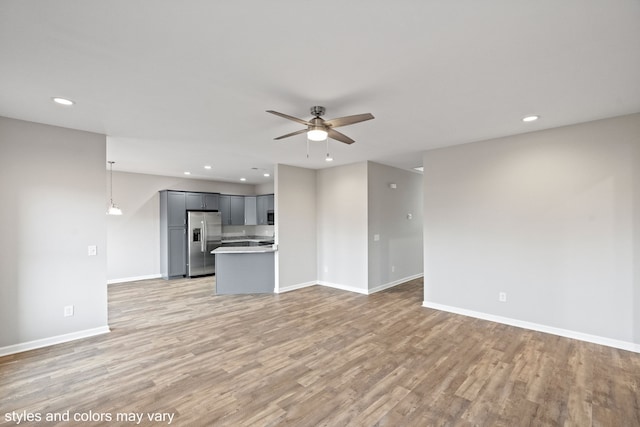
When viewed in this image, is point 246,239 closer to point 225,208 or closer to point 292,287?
point 225,208

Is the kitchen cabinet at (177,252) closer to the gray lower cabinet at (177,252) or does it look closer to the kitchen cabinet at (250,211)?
the gray lower cabinet at (177,252)

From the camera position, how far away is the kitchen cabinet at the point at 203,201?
749 centimetres

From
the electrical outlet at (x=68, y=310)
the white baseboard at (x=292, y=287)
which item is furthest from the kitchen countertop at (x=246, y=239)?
the electrical outlet at (x=68, y=310)

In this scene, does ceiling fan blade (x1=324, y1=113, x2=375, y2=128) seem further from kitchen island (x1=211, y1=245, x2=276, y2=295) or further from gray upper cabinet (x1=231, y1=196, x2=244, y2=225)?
gray upper cabinet (x1=231, y1=196, x2=244, y2=225)

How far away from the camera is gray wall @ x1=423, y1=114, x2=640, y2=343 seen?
325 cm

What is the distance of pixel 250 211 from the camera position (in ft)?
28.9

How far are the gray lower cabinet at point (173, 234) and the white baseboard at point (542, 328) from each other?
5.94 metres

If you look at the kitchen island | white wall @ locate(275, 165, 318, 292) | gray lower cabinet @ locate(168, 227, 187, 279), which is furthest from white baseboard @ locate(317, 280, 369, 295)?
gray lower cabinet @ locate(168, 227, 187, 279)

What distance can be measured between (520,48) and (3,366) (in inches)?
215

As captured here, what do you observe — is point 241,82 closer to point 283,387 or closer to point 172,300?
point 283,387

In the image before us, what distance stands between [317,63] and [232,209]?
7.02 metres

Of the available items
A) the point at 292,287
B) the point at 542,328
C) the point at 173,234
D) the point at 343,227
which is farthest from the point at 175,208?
the point at 542,328

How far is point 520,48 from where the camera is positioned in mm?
1938

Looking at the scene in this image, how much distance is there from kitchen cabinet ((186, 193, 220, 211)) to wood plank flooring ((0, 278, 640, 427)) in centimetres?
373
